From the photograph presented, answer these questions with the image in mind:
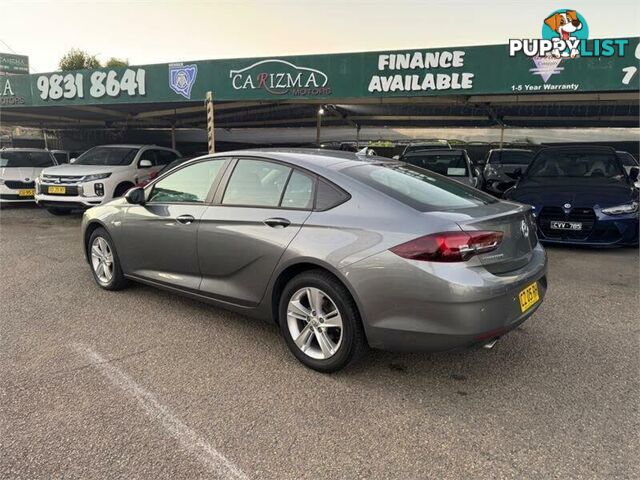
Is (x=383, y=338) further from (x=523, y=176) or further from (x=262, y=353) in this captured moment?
(x=523, y=176)

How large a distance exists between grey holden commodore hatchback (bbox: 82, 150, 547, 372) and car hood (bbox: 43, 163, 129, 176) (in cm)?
586

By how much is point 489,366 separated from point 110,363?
2.65m

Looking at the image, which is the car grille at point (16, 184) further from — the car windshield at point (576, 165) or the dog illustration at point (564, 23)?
the dog illustration at point (564, 23)

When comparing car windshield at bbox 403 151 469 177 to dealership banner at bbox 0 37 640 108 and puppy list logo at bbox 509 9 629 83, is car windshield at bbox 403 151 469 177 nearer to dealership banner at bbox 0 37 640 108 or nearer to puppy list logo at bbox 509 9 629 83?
dealership banner at bbox 0 37 640 108

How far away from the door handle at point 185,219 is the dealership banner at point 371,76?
26.2 feet

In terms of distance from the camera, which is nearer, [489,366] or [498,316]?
[498,316]

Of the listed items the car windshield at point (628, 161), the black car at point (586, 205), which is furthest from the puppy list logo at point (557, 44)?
the car windshield at point (628, 161)

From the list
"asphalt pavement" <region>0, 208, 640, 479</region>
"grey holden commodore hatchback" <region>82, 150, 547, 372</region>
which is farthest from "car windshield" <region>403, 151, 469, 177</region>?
"grey holden commodore hatchback" <region>82, 150, 547, 372</region>

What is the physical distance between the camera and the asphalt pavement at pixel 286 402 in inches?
87.2

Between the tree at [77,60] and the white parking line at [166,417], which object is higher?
the tree at [77,60]

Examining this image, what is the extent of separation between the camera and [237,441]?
7.78 ft

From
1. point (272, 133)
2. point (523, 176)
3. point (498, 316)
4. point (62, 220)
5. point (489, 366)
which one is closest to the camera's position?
point (498, 316)

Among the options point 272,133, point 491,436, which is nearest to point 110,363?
point 491,436

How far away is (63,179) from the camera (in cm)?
903
